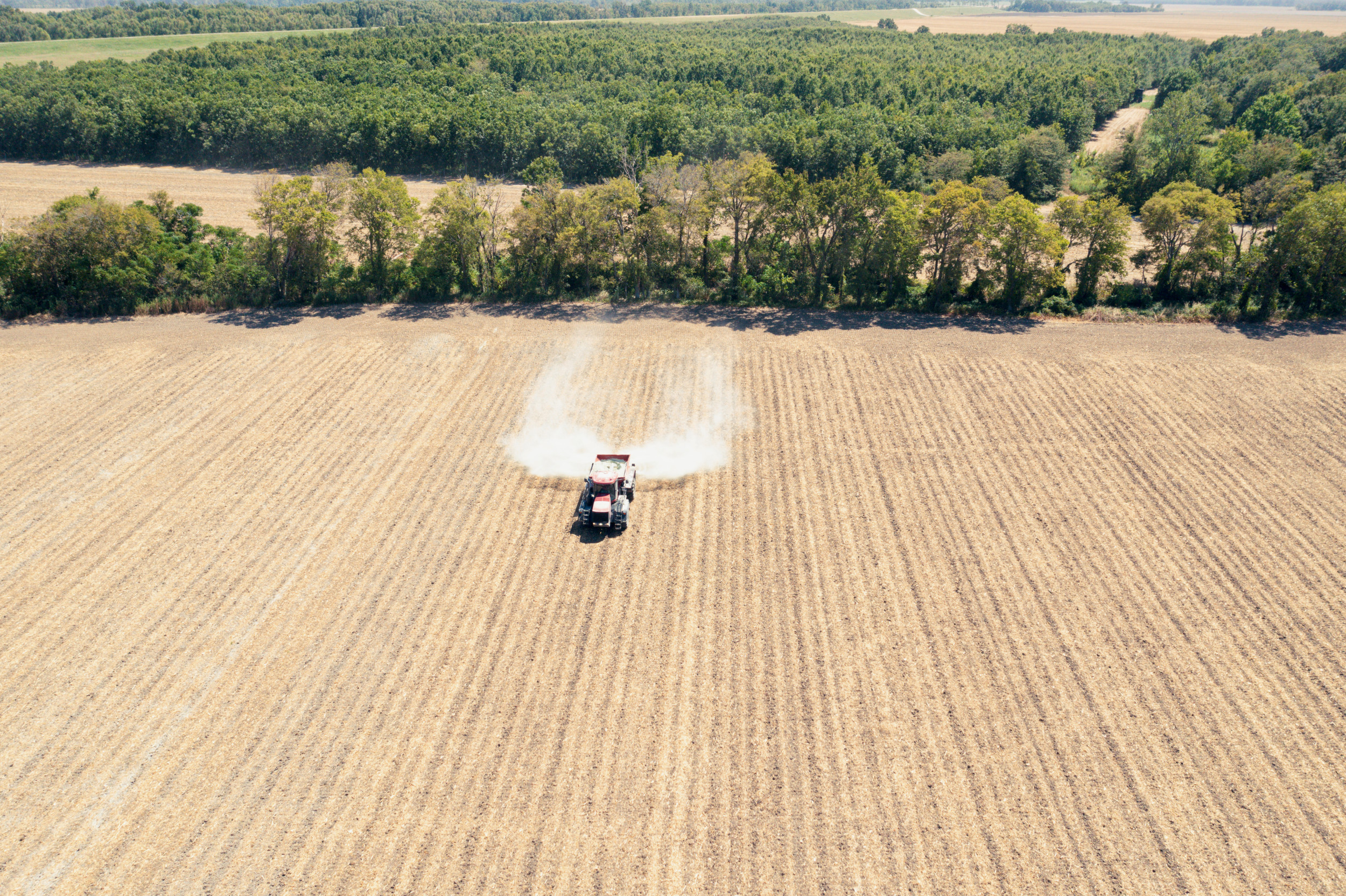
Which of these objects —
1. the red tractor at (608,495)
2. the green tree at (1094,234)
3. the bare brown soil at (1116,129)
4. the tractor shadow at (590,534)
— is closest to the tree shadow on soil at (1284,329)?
the green tree at (1094,234)

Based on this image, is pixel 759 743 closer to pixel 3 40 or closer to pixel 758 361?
pixel 758 361

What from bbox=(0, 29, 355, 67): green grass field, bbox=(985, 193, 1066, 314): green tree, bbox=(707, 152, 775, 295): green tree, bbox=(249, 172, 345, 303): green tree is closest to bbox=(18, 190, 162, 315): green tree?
bbox=(249, 172, 345, 303): green tree

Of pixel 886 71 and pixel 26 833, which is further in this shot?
pixel 886 71

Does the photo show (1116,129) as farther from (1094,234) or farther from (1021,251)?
(1021,251)

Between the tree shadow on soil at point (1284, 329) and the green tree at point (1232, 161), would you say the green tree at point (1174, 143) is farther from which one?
the tree shadow on soil at point (1284, 329)

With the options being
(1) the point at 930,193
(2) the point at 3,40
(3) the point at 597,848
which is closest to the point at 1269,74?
(1) the point at 930,193

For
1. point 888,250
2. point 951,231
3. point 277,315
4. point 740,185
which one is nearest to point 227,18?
point 277,315

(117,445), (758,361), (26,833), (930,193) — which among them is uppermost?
(930,193)
